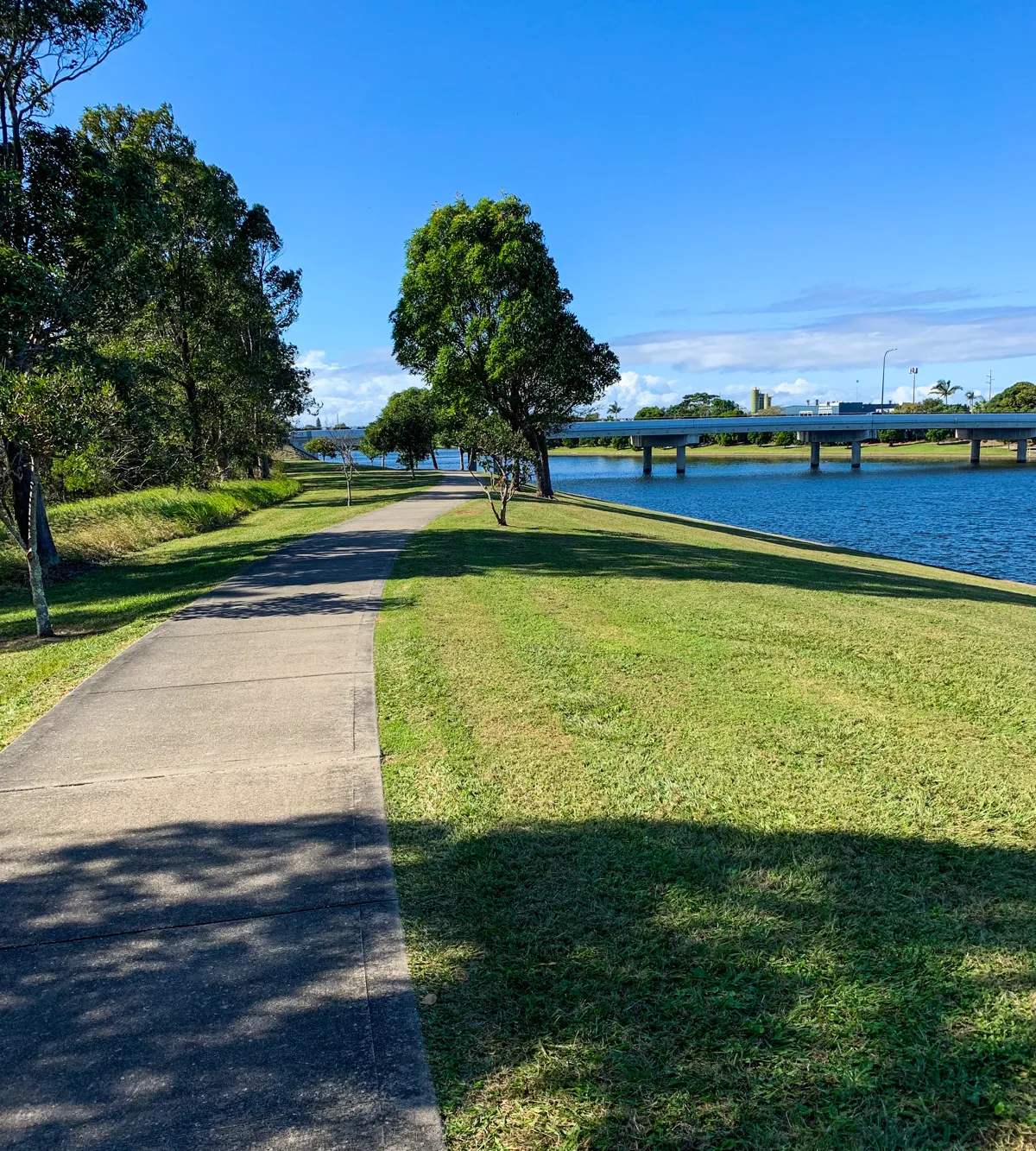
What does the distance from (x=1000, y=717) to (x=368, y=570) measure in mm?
9281

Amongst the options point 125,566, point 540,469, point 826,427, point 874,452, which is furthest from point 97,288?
point 874,452

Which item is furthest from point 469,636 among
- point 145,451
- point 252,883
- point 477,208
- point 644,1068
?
point 477,208

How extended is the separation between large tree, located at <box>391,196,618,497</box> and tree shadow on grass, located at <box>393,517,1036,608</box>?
11640 mm

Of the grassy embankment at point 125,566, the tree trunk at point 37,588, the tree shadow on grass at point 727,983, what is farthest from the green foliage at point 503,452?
the tree shadow on grass at point 727,983

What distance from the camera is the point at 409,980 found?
3.02 meters

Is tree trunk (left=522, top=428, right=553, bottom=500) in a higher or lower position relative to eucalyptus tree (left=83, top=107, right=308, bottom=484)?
lower

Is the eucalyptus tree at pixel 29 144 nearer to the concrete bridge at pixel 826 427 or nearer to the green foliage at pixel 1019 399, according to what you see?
the concrete bridge at pixel 826 427

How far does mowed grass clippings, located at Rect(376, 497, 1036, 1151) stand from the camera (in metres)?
2.46

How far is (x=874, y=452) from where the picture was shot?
10575 centimetres

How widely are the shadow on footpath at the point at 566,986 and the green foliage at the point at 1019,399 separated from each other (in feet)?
452

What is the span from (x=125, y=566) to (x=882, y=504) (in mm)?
37083

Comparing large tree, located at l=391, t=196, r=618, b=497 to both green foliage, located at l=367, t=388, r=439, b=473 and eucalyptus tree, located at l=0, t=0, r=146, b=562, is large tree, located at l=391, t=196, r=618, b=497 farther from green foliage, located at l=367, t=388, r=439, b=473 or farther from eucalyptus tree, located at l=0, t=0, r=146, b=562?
green foliage, located at l=367, t=388, r=439, b=473

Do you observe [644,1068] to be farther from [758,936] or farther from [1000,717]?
[1000,717]

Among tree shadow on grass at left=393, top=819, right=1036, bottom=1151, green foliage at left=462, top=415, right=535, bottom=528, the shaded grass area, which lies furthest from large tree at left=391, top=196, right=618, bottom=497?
tree shadow on grass at left=393, top=819, right=1036, bottom=1151
